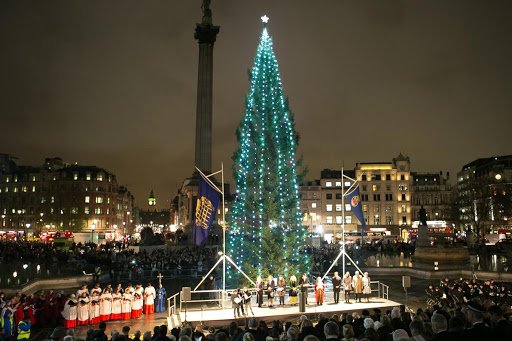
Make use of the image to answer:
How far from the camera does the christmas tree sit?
76.6ft

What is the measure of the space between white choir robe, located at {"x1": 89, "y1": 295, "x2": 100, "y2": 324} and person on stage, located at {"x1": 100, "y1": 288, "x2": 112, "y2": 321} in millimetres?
165

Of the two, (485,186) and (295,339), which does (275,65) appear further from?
(485,186)

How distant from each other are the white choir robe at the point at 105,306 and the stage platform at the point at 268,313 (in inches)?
120

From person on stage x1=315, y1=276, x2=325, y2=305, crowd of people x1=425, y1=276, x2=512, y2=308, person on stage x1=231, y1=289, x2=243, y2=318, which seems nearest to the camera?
crowd of people x1=425, y1=276, x2=512, y2=308

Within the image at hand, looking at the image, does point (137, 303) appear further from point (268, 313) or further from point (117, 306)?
point (268, 313)

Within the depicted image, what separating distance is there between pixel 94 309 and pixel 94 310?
1.7 inches

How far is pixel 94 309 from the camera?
739 inches

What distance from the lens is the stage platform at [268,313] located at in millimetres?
16984

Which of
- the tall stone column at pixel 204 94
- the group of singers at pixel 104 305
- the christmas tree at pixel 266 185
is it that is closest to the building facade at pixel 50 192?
the tall stone column at pixel 204 94

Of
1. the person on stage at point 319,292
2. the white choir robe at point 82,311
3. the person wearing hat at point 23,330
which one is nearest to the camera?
the person wearing hat at point 23,330

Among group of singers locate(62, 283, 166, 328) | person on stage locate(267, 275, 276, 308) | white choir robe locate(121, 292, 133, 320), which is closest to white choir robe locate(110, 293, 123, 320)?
group of singers locate(62, 283, 166, 328)

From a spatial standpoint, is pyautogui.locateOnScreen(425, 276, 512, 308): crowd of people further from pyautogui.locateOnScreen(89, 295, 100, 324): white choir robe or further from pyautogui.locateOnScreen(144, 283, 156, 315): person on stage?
pyautogui.locateOnScreen(89, 295, 100, 324): white choir robe

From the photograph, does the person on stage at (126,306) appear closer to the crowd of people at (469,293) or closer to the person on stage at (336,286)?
the person on stage at (336,286)

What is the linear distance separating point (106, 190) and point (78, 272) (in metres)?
80.4
